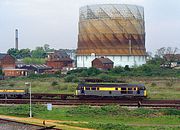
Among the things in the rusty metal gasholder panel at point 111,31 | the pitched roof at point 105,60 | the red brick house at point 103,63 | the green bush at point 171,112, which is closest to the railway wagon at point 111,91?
the green bush at point 171,112

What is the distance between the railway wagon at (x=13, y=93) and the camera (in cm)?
4700

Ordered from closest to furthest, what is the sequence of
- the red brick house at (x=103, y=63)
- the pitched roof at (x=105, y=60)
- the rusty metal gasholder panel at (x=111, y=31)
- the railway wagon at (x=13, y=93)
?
the railway wagon at (x=13, y=93), the red brick house at (x=103, y=63), the pitched roof at (x=105, y=60), the rusty metal gasholder panel at (x=111, y=31)

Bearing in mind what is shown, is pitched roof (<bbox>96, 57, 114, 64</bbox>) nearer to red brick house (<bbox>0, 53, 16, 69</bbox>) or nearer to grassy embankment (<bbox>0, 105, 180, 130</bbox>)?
red brick house (<bbox>0, 53, 16, 69</bbox>)

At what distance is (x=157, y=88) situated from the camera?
60.0 meters

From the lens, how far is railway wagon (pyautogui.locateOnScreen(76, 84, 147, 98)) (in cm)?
4512

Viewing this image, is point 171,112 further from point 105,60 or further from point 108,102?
point 105,60

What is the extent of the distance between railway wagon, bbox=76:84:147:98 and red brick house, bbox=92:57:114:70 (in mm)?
53568

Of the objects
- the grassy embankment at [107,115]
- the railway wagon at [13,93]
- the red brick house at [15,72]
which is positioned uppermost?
the red brick house at [15,72]

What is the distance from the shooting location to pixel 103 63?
99.7 metres

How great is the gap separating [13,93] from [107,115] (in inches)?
656

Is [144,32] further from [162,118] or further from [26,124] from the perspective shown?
[26,124]

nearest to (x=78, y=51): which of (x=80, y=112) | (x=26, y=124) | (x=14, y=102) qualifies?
(x=14, y=102)

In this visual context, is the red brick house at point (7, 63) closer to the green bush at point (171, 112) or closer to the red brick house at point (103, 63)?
the red brick house at point (103, 63)

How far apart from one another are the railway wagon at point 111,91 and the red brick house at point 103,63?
53.6 m
